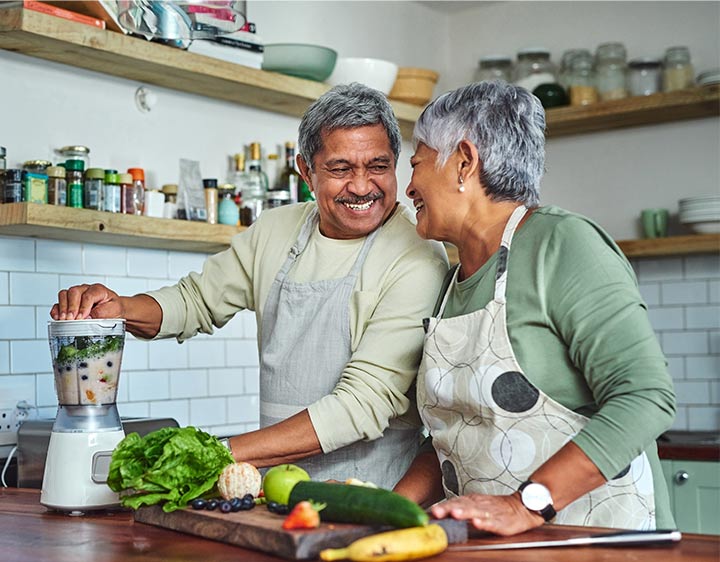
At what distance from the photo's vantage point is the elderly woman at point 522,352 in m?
1.79

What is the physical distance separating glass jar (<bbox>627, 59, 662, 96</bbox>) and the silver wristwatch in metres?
3.30

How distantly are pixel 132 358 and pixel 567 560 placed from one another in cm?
250

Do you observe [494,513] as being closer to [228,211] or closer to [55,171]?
[55,171]

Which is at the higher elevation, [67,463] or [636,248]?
[636,248]

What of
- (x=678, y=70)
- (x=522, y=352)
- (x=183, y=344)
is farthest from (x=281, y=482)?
(x=678, y=70)

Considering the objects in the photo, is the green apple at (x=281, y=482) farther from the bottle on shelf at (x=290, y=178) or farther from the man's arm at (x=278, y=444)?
the bottle on shelf at (x=290, y=178)

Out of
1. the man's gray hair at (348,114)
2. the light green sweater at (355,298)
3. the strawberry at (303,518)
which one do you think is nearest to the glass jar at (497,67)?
the light green sweater at (355,298)

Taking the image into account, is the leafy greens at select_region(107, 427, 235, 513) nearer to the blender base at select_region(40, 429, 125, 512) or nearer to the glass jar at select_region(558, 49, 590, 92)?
the blender base at select_region(40, 429, 125, 512)

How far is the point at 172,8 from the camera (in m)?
2.39

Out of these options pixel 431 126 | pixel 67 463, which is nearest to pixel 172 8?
pixel 431 126

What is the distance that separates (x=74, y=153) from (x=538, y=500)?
7.53 feet

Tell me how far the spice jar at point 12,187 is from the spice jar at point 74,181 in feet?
0.55

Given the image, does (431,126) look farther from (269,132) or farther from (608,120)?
(608,120)

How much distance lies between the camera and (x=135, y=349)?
377 cm
